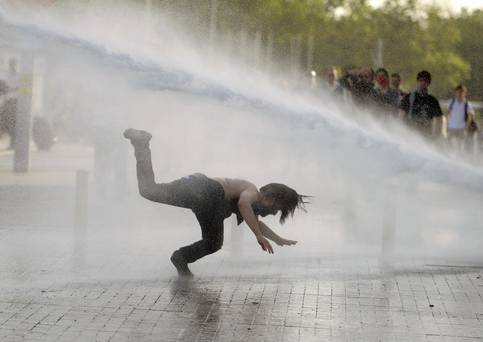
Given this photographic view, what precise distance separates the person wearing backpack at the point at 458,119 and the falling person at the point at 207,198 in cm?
1115

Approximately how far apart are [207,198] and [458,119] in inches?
465

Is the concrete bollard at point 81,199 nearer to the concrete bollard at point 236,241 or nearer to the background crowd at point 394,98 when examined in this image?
the concrete bollard at point 236,241

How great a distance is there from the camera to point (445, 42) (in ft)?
244

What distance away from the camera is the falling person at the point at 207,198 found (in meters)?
8.38

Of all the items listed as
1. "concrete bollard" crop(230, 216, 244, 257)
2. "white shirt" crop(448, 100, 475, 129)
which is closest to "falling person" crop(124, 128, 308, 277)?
"concrete bollard" crop(230, 216, 244, 257)

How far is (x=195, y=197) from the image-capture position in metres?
8.43

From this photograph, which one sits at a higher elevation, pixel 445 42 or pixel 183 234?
pixel 445 42

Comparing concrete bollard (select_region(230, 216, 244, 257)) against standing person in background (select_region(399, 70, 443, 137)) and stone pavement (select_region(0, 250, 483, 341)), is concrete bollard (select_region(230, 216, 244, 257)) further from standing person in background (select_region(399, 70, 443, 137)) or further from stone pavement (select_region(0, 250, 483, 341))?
standing person in background (select_region(399, 70, 443, 137))

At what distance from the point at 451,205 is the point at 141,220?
5691 mm

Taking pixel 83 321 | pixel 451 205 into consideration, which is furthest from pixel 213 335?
pixel 451 205

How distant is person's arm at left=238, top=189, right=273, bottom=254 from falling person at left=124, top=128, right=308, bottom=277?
0.16 feet

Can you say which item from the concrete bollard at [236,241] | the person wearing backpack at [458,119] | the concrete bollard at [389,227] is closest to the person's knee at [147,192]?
the concrete bollard at [236,241]

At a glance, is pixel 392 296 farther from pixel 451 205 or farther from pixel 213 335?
pixel 451 205

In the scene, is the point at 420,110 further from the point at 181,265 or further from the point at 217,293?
the point at 217,293
